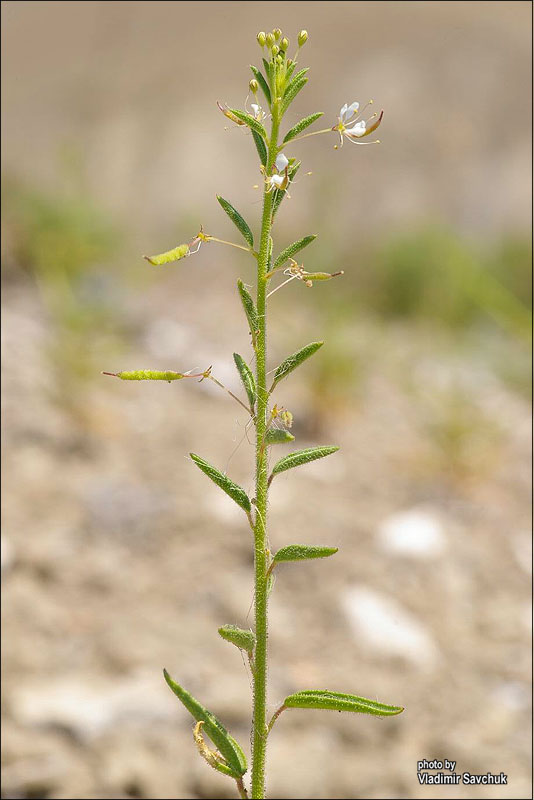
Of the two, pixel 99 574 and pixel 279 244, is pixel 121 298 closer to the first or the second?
pixel 99 574

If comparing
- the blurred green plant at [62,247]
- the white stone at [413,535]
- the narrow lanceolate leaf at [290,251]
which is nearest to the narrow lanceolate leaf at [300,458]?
the narrow lanceolate leaf at [290,251]

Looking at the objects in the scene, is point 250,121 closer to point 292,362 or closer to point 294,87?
point 294,87

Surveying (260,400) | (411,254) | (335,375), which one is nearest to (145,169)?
(411,254)

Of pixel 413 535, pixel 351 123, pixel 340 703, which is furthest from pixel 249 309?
pixel 413 535

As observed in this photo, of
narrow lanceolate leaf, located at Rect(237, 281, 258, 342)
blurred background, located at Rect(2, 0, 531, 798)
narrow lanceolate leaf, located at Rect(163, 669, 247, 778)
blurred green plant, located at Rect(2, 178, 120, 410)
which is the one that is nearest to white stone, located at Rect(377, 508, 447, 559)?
blurred background, located at Rect(2, 0, 531, 798)

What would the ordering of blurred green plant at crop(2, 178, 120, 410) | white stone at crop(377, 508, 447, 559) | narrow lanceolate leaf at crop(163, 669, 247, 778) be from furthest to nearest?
blurred green plant at crop(2, 178, 120, 410) → white stone at crop(377, 508, 447, 559) → narrow lanceolate leaf at crop(163, 669, 247, 778)

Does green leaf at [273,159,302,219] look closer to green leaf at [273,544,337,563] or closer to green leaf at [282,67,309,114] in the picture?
green leaf at [282,67,309,114]

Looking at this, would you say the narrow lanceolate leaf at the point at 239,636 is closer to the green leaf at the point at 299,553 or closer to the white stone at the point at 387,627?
the green leaf at the point at 299,553
